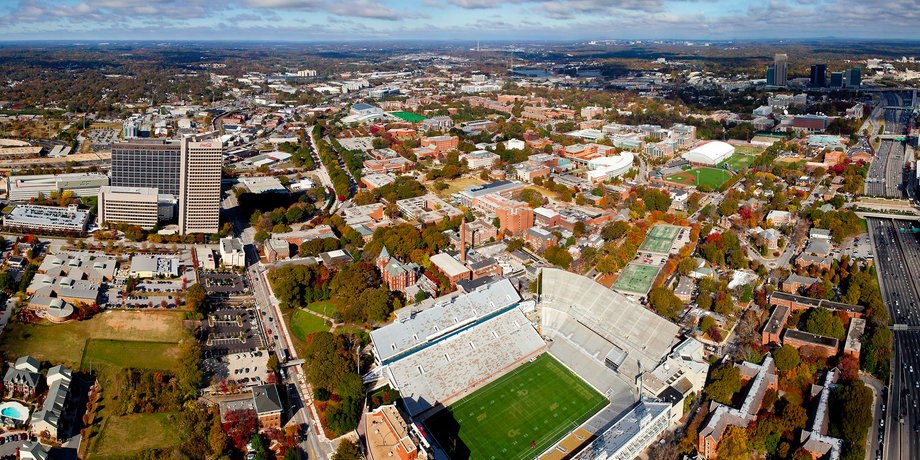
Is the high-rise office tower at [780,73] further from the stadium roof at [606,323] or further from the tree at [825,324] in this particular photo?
the stadium roof at [606,323]

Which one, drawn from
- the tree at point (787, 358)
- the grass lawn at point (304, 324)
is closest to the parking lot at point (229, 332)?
the grass lawn at point (304, 324)

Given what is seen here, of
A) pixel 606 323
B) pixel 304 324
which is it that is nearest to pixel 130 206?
pixel 304 324

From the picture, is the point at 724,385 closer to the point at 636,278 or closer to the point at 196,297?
the point at 636,278

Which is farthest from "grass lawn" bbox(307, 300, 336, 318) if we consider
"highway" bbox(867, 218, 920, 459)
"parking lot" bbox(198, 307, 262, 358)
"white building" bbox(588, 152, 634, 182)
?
"white building" bbox(588, 152, 634, 182)

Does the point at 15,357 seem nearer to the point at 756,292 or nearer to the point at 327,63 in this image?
the point at 756,292

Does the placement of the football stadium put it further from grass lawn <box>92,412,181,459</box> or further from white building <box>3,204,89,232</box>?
white building <box>3,204,89,232</box>
